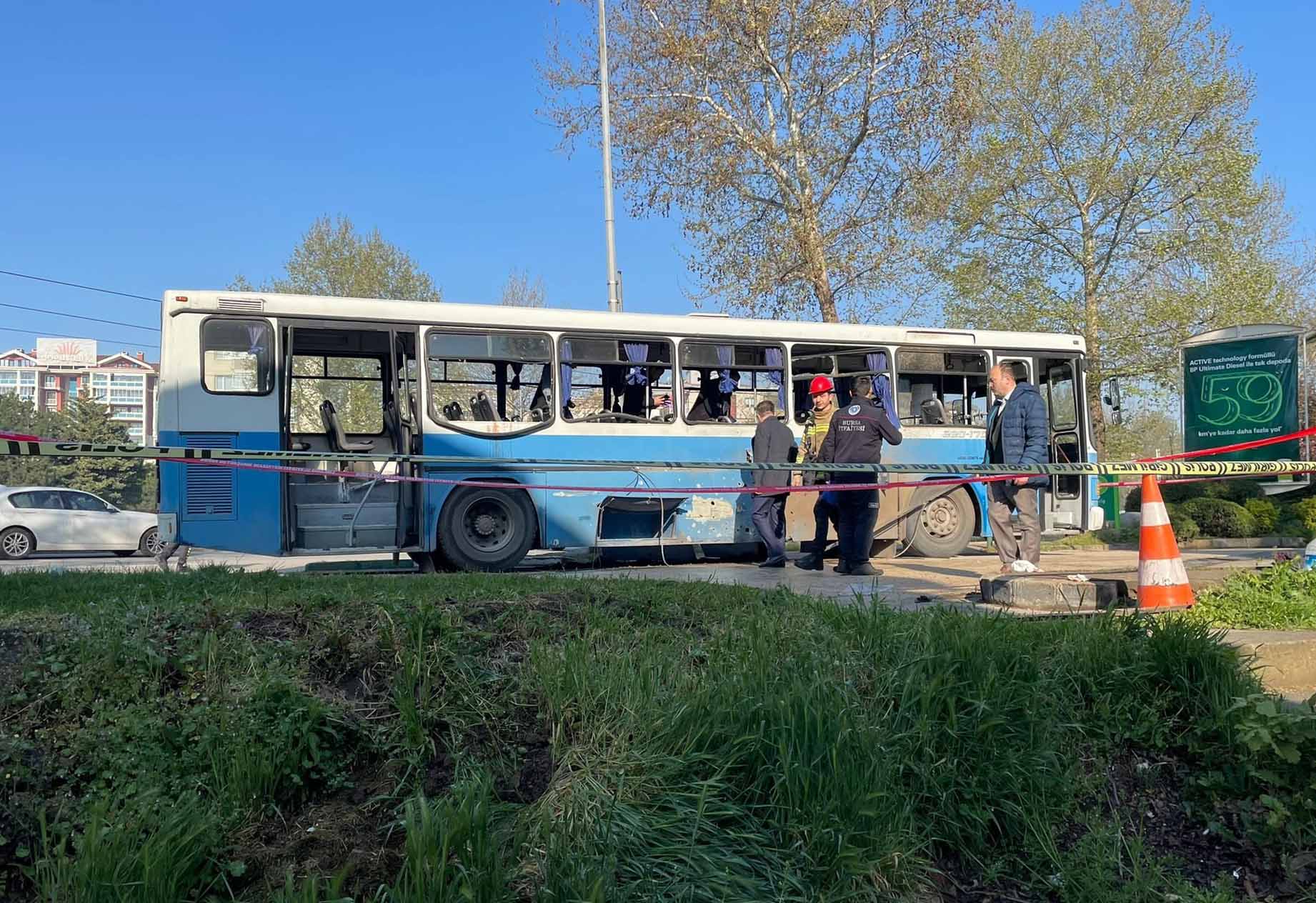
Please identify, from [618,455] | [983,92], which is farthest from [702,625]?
[983,92]

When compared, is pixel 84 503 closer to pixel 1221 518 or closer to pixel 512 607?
pixel 512 607

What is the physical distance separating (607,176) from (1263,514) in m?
13.8

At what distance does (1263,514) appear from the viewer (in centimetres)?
1577

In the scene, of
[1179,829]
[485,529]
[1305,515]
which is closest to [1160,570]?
[1179,829]

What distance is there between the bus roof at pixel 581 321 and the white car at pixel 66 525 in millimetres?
10039

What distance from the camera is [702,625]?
4605 mm

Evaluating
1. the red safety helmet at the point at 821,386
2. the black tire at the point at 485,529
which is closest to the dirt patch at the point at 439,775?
the black tire at the point at 485,529

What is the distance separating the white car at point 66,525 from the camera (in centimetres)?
1933

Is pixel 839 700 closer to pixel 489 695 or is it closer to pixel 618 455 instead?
pixel 489 695

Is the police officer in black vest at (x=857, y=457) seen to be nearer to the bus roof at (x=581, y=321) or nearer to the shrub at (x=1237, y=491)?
the bus roof at (x=581, y=321)

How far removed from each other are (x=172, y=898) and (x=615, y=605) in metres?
2.51

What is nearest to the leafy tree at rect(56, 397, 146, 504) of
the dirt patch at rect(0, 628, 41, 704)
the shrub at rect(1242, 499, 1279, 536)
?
the shrub at rect(1242, 499, 1279, 536)

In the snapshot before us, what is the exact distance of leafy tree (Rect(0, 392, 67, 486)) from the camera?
1848 inches

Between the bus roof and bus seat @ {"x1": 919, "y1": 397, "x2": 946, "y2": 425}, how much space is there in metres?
0.81
